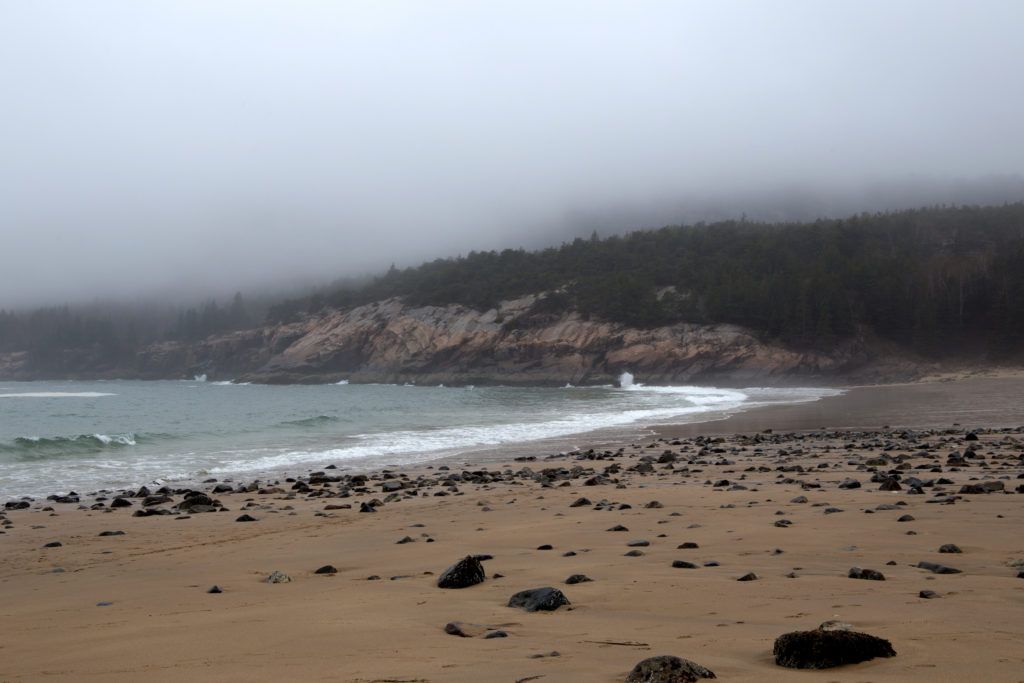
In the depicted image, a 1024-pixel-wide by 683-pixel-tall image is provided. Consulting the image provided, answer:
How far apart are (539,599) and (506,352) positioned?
89958 millimetres

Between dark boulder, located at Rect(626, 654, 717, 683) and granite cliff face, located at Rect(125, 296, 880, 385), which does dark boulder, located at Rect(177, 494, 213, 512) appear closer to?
dark boulder, located at Rect(626, 654, 717, 683)

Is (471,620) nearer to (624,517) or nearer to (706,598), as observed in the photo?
(706,598)

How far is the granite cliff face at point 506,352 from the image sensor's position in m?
77.9

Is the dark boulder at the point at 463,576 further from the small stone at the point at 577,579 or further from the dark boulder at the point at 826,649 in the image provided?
the dark boulder at the point at 826,649

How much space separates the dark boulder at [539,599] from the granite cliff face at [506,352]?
75.7 metres

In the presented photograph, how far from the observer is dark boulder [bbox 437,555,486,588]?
538cm

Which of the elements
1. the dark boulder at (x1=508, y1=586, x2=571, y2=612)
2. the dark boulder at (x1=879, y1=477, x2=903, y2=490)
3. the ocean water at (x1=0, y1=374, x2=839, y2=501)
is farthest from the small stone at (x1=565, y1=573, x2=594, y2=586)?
the ocean water at (x1=0, y1=374, x2=839, y2=501)

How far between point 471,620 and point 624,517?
15.6 feet

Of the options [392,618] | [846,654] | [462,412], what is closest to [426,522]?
[392,618]

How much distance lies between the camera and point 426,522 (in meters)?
9.34

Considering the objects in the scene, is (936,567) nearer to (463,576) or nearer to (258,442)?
(463,576)

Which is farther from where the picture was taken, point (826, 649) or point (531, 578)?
point (531, 578)

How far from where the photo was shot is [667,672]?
270 centimetres

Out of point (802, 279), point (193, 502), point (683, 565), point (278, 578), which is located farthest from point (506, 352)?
point (683, 565)
